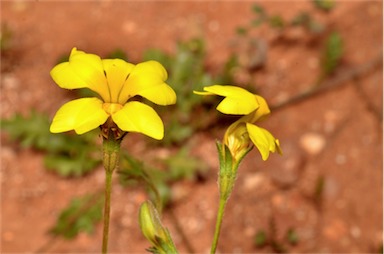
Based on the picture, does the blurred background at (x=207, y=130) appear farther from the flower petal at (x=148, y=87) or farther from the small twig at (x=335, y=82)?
the flower petal at (x=148, y=87)

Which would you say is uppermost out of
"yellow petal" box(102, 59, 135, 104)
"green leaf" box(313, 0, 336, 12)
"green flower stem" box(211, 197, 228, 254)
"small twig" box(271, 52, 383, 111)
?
"green leaf" box(313, 0, 336, 12)

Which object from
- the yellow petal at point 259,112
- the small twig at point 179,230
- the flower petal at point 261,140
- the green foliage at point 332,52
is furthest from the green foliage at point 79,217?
the green foliage at point 332,52

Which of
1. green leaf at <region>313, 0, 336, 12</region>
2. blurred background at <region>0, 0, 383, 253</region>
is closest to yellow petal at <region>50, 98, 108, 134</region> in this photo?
blurred background at <region>0, 0, 383, 253</region>

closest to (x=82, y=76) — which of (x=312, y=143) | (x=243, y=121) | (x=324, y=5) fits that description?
(x=243, y=121)

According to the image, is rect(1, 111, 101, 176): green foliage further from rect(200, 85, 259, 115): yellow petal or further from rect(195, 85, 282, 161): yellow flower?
rect(200, 85, 259, 115): yellow petal

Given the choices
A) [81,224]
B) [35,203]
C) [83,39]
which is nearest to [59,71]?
[81,224]

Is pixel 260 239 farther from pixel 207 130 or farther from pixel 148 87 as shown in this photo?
pixel 148 87
